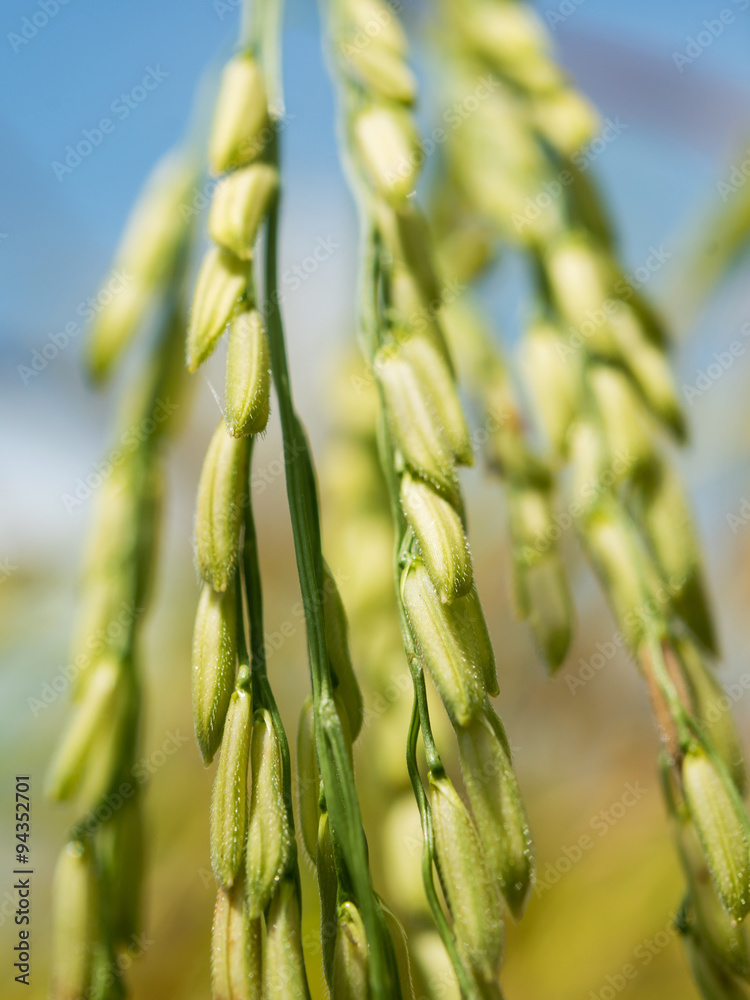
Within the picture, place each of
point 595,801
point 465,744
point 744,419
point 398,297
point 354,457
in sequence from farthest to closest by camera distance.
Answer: point 744,419, point 595,801, point 354,457, point 398,297, point 465,744

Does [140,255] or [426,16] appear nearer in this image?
[140,255]

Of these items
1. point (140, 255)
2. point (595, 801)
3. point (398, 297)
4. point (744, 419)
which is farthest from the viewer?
point (744, 419)

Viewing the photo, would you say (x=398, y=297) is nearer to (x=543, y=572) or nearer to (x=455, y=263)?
(x=543, y=572)

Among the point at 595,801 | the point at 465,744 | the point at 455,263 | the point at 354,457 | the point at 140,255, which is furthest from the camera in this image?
the point at 595,801

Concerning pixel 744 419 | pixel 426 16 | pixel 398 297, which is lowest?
pixel 398 297

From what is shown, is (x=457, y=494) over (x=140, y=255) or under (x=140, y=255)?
under

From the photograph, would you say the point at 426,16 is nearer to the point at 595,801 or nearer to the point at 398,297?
the point at 398,297

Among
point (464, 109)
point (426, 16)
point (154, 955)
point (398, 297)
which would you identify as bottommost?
point (154, 955)

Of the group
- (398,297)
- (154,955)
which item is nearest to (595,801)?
(154,955)

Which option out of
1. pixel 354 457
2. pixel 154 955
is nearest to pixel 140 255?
pixel 354 457
